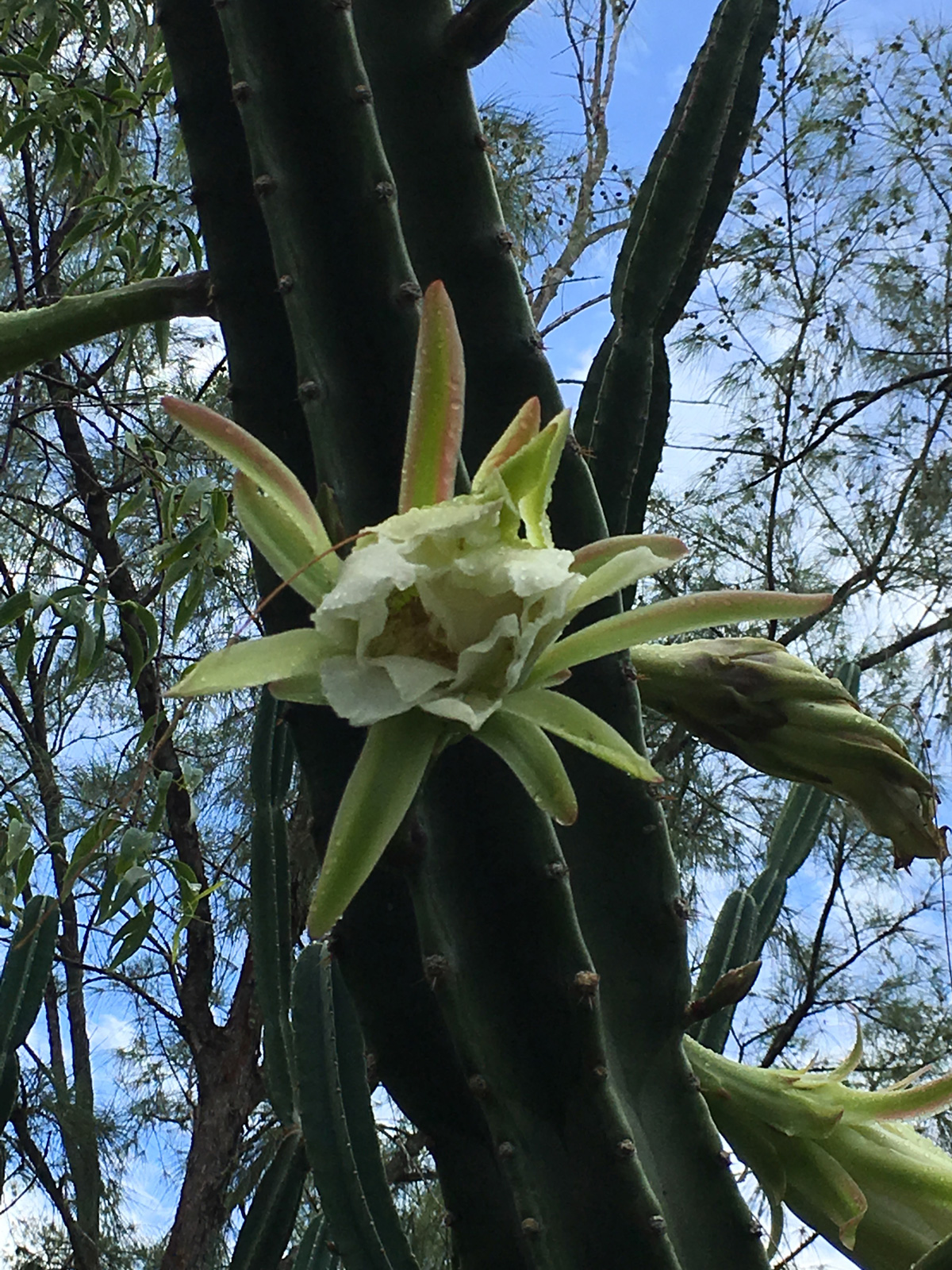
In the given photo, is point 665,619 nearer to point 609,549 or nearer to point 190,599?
point 609,549

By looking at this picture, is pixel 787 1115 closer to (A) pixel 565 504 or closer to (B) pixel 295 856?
(A) pixel 565 504

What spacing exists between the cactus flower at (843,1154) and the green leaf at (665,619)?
1.10ft

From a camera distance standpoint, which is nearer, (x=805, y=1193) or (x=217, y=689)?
(x=217, y=689)

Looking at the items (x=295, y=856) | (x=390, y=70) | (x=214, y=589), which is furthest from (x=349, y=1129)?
(x=214, y=589)

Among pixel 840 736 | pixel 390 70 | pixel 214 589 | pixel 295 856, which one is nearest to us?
pixel 840 736

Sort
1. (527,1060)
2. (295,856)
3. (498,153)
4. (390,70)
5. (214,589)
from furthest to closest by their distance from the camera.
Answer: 1. (498,153)
2. (214,589)
3. (295,856)
4. (390,70)
5. (527,1060)

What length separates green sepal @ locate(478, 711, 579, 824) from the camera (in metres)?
0.48

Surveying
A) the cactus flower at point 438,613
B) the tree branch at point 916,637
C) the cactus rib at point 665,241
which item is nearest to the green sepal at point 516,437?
the cactus flower at point 438,613

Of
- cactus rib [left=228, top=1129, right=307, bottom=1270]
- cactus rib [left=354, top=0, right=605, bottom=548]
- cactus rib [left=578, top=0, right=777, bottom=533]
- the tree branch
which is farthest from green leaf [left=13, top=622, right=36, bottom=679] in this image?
the tree branch

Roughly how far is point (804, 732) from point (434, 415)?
0.30m

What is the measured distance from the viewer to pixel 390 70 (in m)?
0.81

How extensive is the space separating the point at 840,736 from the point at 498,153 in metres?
3.72

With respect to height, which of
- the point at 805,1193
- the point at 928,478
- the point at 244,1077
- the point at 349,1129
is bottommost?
the point at 805,1193

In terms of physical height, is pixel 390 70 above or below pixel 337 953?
above
